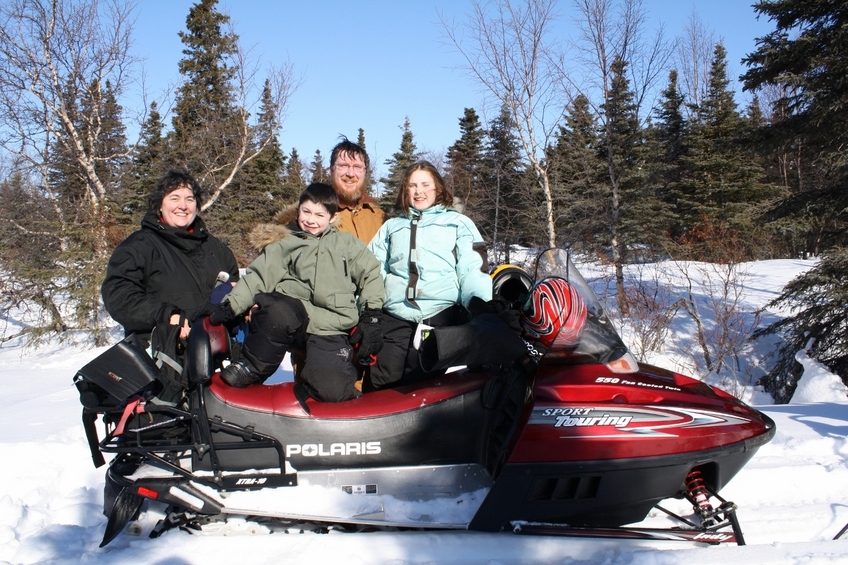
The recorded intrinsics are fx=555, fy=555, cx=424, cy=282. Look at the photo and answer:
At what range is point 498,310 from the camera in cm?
247

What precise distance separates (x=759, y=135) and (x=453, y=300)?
25.4ft

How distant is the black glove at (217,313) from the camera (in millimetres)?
2342

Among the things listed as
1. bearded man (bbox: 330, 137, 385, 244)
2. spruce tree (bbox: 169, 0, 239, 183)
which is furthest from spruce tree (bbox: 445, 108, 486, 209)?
bearded man (bbox: 330, 137, 385, 244)

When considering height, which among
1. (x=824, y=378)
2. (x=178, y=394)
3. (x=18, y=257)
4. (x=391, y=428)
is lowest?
(x=824, y=378)

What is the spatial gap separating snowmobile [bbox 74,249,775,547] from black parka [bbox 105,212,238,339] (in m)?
0.26

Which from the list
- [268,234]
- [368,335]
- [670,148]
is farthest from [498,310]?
[670,148]

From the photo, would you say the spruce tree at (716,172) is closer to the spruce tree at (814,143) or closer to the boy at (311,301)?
the spruce tree at (814,143)

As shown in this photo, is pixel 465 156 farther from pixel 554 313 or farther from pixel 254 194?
pixel 554 313

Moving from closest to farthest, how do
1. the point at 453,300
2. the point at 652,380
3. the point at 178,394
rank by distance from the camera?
1. the point at 652,380
2. the point at 178,394
3. the point at 453,300

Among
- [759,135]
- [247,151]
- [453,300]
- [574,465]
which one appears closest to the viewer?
[574,465]

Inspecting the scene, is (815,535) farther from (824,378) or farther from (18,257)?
(18,257)

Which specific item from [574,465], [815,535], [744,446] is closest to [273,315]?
[574,465]

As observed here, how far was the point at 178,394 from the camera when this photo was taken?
2.46m

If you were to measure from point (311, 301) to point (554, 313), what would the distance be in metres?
1.13
